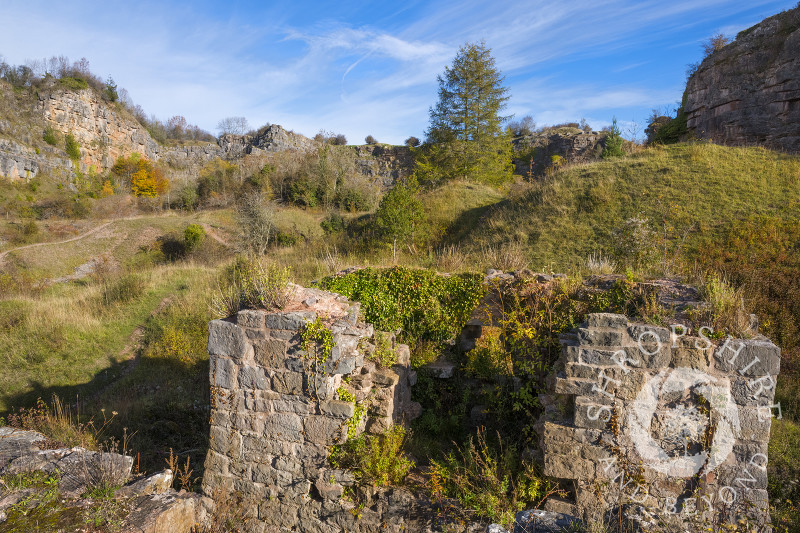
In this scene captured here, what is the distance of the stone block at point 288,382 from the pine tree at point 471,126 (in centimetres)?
2006

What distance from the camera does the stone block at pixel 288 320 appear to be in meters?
4.58

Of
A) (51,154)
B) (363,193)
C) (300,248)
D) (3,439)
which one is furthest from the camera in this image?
(51,154)

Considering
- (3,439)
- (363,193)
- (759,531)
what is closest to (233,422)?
(3,439)

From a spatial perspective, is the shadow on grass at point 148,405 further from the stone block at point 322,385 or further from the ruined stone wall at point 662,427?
the ruined stone wall at point 662,427

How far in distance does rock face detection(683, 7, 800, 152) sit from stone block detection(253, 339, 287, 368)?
23.1 m

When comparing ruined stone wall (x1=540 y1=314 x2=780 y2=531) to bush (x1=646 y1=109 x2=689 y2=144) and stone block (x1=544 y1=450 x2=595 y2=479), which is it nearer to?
stone block (x1=544 y1=450 x2=595 y2=479)

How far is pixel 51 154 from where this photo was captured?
41.8m

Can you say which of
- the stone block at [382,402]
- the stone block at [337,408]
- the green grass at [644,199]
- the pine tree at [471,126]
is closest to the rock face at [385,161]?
the pine tree at [471,126]

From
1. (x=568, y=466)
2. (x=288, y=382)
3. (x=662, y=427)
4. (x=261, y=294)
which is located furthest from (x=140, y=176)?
(x=662, y=427)

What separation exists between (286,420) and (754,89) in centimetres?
2534

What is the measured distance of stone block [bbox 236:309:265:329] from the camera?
15.4ft

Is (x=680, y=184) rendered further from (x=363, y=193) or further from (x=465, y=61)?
(x=363, y=193)

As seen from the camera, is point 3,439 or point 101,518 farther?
point 3,439

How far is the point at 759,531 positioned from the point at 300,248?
1682cm
